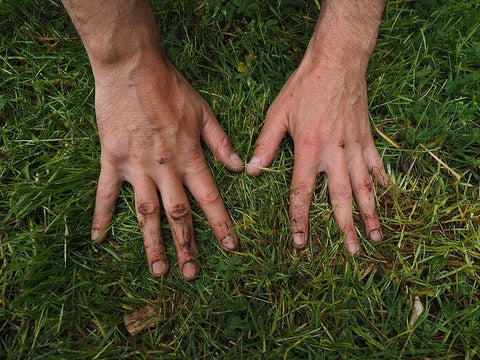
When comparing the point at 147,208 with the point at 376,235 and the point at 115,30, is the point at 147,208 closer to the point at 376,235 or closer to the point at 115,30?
the point at 115,30

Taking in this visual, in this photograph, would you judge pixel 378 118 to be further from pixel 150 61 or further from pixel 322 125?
pixel 150 61

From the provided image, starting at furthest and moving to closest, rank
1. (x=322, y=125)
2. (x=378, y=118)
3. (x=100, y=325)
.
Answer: (x=378, y=118) → (x=322, y=125) → (x=100, y=325)

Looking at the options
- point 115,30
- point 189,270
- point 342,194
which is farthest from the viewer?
point 342,194

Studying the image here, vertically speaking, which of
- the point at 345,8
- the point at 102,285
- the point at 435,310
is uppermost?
the point at 345,8

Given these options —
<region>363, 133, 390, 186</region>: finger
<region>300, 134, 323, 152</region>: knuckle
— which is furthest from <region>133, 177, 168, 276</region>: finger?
<region>363, 133, 390, 186</region>: finger

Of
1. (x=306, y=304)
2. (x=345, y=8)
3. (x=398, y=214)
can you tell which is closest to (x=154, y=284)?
(x=306, y=304)

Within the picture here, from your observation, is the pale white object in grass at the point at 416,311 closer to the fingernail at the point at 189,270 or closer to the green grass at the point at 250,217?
the green grass at the point at 250,217

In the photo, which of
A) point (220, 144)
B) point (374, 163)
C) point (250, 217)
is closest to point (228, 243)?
point (250, 217)
